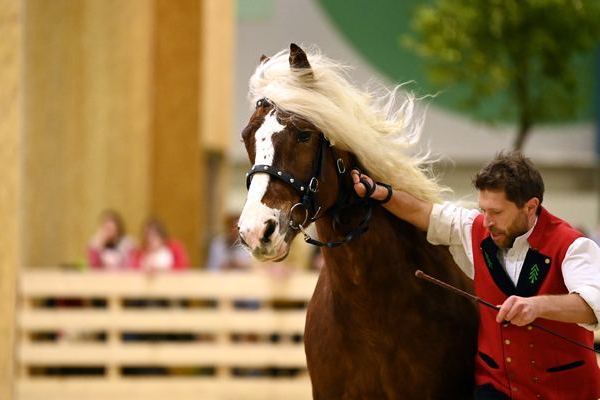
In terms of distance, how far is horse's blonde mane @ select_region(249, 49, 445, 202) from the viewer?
341 cm

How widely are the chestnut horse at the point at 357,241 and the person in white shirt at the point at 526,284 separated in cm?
12

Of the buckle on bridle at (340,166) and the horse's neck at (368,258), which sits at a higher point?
the buckle on bridle at (340,166)

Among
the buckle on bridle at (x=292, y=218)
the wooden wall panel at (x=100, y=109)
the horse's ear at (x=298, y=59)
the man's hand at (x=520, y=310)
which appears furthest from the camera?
the wooden wall panel at (x=100, y=109)

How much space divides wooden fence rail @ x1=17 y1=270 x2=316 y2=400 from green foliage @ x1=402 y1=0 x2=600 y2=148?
415 cm

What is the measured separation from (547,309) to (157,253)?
581 cm

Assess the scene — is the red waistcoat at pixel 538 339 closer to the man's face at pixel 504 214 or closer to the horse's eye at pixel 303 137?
the man's face at pixel 504 214

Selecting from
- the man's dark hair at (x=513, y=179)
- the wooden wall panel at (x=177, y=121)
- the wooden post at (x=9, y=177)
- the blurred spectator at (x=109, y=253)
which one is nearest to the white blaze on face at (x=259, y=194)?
the man's dark hair at (x=513, y=179)

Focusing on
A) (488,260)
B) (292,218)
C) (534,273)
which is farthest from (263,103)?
(534,273)

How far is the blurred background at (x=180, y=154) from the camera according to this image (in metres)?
8.36

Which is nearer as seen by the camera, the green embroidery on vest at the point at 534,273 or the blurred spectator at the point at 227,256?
the green embroidery on vest at the point at 534,273

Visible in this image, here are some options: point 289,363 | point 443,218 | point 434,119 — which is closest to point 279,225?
point 443,218

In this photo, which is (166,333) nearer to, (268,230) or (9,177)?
(9,177)

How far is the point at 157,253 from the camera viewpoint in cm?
862

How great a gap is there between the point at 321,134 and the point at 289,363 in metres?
5.06
